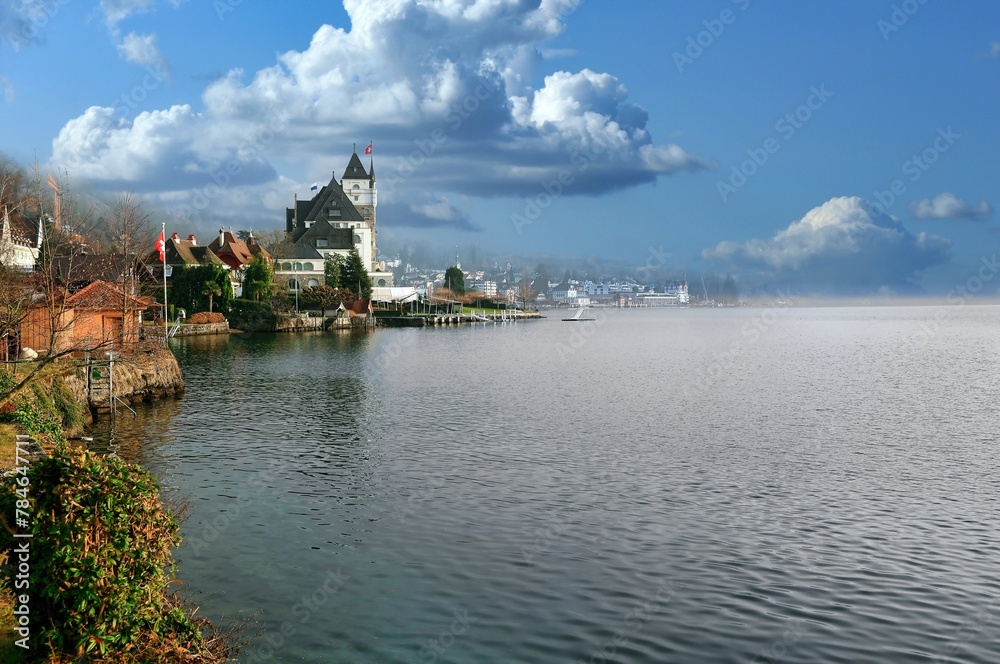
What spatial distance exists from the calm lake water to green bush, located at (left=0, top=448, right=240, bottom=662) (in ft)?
13.6

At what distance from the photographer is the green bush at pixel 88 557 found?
372 inches

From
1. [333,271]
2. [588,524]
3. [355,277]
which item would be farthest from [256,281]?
[588,524]

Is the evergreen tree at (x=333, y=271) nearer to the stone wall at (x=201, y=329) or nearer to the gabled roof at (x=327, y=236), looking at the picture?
the gabled roof at (x=327, y=236)

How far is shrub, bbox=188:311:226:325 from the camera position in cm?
11729

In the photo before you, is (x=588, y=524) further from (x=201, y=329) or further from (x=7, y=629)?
(x=201, y=329)

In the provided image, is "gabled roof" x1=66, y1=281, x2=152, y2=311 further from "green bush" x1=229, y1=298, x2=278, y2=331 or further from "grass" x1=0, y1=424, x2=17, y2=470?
"green bush" x1=229, y1=298, x2=278, y2=331

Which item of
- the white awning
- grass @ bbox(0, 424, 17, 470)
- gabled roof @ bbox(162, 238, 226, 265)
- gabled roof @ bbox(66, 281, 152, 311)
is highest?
gabled roof @ bbox(162, 238, 226, 265)

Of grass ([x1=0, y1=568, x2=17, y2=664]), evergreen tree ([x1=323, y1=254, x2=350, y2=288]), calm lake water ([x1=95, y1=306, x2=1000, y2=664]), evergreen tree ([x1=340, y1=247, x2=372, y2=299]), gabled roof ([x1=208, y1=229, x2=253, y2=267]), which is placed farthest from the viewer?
evergreen tree ([x1=323, y1=254, x2=350, y2=288])

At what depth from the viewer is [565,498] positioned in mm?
24250

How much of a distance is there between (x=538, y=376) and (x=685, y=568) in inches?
1790

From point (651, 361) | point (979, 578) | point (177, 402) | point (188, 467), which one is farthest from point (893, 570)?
point (651, 361)

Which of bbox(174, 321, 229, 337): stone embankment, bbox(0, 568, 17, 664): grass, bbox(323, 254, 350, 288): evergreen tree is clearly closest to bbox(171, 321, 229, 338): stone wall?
bbox(174, 321, 229, 337): stone embankment

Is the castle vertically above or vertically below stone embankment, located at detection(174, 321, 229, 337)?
above

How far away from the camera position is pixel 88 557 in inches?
373
